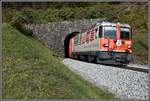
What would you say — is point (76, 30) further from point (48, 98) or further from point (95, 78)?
point (48, 98)

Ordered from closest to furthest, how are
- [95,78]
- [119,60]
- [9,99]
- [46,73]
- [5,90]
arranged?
[9,99]
[5,90]
[46,73]
[95,78]
[119,60]

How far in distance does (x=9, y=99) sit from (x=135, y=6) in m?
29.8

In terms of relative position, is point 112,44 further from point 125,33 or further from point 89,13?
point 89,13

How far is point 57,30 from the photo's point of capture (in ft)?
123

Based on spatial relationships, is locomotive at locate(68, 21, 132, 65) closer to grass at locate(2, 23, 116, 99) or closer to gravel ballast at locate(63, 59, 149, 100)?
gravel ballast at locate(63, 59, 149, 100)

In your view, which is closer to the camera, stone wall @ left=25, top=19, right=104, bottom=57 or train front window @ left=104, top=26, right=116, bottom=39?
train front window @ left=104, top=26, right=116, bottom=39

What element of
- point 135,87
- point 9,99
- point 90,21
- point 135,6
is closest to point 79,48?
point 90,21

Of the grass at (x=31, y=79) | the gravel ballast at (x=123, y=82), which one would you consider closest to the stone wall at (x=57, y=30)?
the gravel ballast at (x=123, y=82)

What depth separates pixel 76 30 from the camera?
37281 mm

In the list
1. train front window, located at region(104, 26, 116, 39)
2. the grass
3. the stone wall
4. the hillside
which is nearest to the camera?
the grass

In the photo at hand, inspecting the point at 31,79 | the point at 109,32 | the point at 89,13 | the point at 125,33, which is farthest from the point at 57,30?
the point at 31,79

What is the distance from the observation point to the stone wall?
3619 cm

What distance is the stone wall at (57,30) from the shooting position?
119 feet

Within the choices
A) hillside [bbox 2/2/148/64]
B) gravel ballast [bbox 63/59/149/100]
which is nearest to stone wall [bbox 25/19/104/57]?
hillside [bbox 2/2/148/64]
